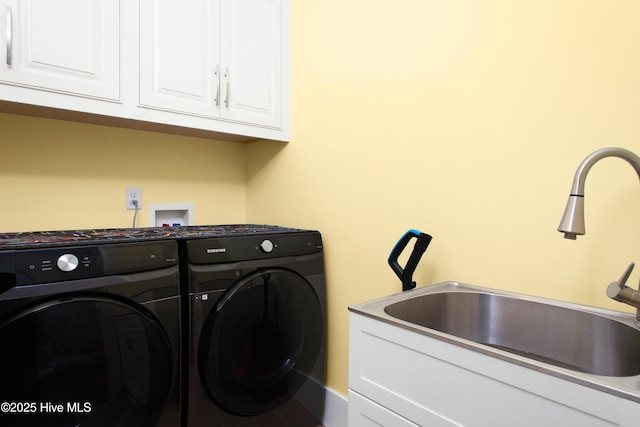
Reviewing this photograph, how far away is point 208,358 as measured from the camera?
1233mm

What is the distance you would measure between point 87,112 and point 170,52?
1.45 feet

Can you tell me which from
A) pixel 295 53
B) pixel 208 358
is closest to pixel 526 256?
pixel 208 358

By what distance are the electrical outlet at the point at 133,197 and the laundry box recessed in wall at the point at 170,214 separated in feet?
0.21

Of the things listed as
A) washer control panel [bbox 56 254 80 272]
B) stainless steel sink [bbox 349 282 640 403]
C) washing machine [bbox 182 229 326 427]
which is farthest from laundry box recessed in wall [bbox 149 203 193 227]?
stainless steel sink [bbox 349 282 640 403]

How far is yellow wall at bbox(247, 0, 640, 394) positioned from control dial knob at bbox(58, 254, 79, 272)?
1037 mm

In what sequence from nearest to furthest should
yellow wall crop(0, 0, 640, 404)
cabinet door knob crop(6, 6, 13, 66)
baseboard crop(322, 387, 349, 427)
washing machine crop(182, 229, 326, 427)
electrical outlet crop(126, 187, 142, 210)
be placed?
yellow wall crop(0, 0, 640, 404) → cabinet door knob crop(6, 6, 13, 66) → washing machine crop(182, 229, 326, 427) → baseboard crop(322, 387, 349, 427) → electrical outlet crop(126, 187, 142, 210)

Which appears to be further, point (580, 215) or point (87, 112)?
point (87, 112)

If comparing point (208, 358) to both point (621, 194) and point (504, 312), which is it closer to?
point (504, 312)

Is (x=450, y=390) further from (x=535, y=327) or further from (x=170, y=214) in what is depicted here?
(x=170, y=214)

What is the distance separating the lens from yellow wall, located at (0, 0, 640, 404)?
3.00 ft

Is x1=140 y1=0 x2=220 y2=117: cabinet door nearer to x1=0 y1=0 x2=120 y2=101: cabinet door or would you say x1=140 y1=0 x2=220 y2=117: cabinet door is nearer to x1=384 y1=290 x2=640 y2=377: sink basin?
x1=0 y1=0 x2=120 y2=101: cabinet door

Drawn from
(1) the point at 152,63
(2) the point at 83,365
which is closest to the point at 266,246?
(2) the point at 83,365

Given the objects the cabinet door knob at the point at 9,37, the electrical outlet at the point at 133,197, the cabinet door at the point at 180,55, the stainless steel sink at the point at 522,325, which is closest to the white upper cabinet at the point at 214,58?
the cabinet door at the point at 180,55

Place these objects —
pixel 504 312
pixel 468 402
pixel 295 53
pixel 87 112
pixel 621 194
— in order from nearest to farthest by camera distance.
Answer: pixel 468 402, pixel 621 194, pixel 504 312, pixel 87 112, pixel 295 53
